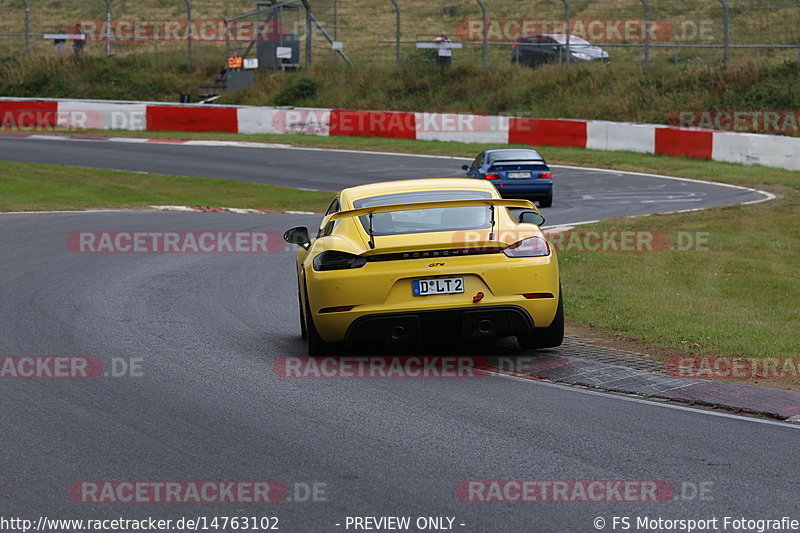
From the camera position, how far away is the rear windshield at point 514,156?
2431cm

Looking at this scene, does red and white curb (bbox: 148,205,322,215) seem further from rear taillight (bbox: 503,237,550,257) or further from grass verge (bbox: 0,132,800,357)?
rear taillight (bbox: 503,237,550,257)

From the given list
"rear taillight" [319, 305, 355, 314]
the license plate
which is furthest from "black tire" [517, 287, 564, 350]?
"rear taillight" [319, 305, 355, 314]

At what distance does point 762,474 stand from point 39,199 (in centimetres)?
2186

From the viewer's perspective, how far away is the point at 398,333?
28.5 ft

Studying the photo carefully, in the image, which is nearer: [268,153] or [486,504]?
[486,504]

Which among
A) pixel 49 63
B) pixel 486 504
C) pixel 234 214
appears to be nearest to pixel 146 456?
pixel 486 504

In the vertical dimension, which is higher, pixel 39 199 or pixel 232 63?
pixel 232 63

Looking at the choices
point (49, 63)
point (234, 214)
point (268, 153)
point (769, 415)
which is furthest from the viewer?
point (49, 63)

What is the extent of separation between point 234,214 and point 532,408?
1617 centimetres

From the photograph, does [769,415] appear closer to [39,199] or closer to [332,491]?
[332,491]

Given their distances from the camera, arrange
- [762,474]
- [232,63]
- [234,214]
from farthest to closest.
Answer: [232,63], [234,214], [762,474]

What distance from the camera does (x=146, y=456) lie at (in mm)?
6195

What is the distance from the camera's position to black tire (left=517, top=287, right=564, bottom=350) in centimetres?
896

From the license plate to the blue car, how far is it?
49.7 ft
